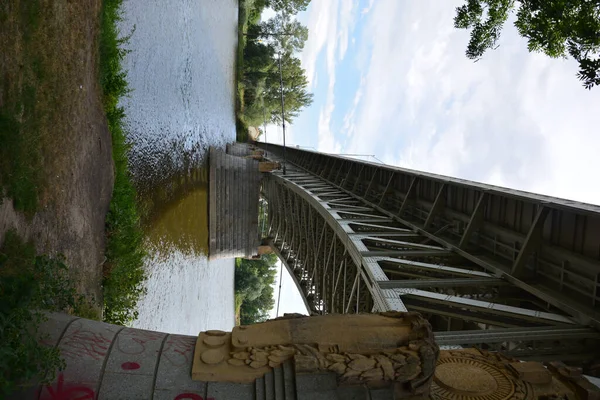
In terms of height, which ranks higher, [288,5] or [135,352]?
[288,5]

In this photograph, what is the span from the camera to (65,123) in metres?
8.67

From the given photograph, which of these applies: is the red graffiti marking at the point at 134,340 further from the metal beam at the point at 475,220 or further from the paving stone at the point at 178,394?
the metal beam at the point at 475,220

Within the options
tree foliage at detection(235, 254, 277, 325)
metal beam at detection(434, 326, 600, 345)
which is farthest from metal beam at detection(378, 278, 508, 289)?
tree foliage at detection(235, 254, 277, 325)

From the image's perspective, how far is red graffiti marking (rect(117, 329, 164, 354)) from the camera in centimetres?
509

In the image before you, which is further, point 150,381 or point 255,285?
point 255,285

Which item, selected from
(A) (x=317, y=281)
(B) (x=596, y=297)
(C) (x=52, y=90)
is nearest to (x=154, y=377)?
(C) (x=52, y=90)

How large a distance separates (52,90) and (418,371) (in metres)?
7.82

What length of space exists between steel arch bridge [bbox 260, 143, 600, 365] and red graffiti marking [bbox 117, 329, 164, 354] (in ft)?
16.2

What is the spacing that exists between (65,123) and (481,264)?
10.7 metres

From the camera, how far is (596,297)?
8.51m

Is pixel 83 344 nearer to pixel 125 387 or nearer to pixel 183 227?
pixel 125 387

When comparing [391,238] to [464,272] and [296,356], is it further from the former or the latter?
[296,356]

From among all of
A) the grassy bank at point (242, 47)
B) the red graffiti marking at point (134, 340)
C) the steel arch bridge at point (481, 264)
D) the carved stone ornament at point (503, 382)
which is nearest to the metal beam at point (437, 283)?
the steel arch bridge at point (481, 264)

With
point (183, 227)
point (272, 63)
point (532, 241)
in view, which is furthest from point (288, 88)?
point (532, 241)
